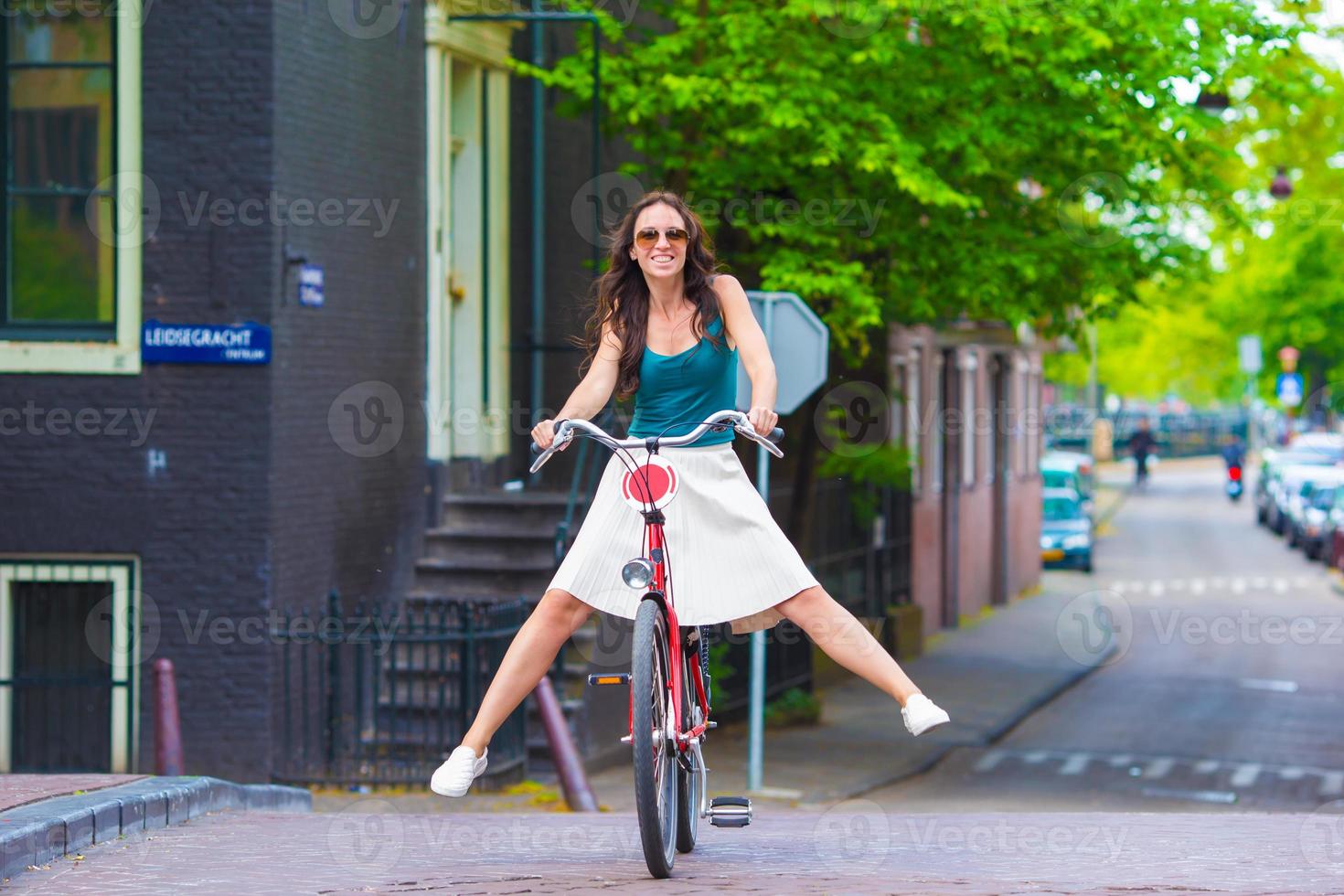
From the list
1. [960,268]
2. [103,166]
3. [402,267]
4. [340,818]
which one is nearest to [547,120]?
[402,267]

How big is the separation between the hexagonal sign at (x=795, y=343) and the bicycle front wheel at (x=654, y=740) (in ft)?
→ 21.6

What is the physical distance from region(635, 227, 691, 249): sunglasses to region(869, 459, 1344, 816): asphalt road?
7.20 metres

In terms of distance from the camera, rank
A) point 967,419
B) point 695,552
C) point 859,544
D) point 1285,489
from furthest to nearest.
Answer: point 1285,489, point 967,419, point 859,544, point 695,552

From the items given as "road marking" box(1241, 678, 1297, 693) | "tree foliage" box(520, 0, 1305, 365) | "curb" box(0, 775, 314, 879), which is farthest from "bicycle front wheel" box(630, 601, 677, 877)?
"road marking" box(1241, 678, 1297, 693)

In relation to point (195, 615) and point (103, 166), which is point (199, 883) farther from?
point (103, 166)

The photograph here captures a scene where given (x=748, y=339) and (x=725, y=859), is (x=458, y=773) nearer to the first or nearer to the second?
(x=725, y=859)

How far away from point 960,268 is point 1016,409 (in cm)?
1915

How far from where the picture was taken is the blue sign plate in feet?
37.9

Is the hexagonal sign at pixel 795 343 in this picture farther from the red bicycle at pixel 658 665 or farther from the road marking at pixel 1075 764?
the red bicycle at pixel 658 665

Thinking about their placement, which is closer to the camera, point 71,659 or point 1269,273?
point 71,659

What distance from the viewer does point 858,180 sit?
13898 mm

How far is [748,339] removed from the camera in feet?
19.3

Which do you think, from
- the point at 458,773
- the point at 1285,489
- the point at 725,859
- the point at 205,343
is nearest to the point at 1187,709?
the point at 205,343

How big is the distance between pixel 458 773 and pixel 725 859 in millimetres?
1061
